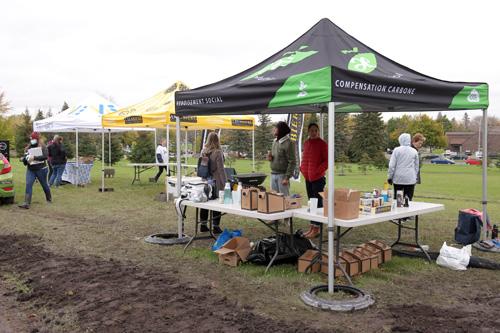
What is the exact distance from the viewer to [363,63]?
538cm

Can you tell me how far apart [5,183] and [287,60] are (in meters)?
8.04

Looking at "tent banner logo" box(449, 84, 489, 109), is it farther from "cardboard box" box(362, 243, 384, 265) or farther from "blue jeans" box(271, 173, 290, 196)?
"blue jeans" box(271, 173, 290, 196)

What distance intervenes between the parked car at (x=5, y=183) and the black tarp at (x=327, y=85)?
616 centimetres

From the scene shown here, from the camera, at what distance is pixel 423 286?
4.77 metres

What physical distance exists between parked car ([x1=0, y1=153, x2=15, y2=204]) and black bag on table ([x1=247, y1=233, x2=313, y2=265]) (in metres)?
7.42

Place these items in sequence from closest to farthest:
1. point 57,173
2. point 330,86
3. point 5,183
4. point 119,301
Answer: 1. point 330,86
2. point 119,301
3. point 5,183
4. point 57,173

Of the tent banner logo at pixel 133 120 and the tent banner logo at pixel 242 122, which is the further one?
the tent banner logo at pixel 242 122

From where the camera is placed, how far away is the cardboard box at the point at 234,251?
5.48m

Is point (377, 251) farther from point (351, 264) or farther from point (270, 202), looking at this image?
point (270, 202)

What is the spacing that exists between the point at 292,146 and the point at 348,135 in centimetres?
3499

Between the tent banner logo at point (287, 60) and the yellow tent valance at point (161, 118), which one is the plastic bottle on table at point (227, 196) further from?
the yellow tent valance at point (161, 118)

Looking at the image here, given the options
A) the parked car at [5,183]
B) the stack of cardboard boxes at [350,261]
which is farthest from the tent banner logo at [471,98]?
the parked car at [5,183]

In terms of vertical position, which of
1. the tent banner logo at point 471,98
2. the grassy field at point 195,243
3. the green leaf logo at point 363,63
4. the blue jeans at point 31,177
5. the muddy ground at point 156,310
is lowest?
the muddy ground at point 156,310

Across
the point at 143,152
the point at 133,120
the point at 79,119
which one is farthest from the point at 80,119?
the point at 143,152
